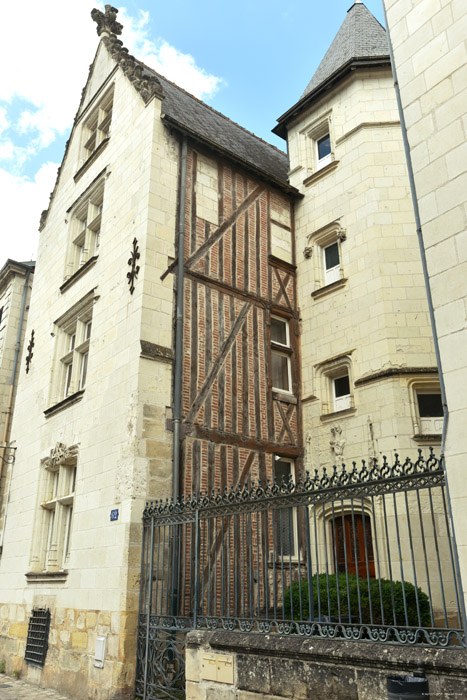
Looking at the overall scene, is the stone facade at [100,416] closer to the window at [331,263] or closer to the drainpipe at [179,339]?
the drainpipe at [179,339]

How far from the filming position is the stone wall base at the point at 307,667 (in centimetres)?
389

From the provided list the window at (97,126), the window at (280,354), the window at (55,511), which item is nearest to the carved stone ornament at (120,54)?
the window at (97,126)

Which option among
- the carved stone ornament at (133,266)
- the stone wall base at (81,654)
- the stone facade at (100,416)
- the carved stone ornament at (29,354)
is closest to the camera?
the stone wall base at (81,654)

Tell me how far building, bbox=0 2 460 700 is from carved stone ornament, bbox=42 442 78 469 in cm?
4

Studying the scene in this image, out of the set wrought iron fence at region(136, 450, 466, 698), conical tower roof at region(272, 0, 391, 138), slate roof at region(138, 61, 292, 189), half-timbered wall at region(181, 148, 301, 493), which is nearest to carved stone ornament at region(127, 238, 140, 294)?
half-timbered wall at region(181, 148, 301, 493)

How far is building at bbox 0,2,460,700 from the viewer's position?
27.2ft

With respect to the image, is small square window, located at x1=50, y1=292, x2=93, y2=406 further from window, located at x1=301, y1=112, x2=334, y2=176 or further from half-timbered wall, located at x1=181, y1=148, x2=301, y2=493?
window, located at x1=301, y1=112, x2=334, y2=176

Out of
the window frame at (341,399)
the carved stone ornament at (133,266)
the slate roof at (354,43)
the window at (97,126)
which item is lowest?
the window frame at (341,399)

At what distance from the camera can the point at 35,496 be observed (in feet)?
34.6

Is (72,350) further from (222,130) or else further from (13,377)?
(222,130)

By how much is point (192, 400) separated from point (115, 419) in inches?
46.3

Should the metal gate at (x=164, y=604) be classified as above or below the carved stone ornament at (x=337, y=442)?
below

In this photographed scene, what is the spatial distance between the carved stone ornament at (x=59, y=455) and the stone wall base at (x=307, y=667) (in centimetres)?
457

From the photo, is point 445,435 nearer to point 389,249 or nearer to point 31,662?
point 389,249
